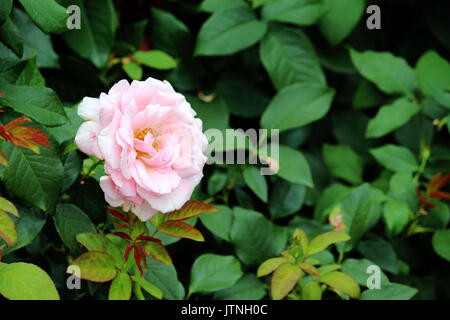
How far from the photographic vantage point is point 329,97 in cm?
114

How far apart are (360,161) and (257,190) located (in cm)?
41

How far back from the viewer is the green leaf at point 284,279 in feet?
2.39

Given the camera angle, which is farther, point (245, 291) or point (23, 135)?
point (245, 291)

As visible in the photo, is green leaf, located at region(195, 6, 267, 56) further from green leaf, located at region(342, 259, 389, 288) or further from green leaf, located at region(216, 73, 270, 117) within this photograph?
green leaf, located at region(342, 259, 389, 288)

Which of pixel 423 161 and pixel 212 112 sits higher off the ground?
pixel 212 112

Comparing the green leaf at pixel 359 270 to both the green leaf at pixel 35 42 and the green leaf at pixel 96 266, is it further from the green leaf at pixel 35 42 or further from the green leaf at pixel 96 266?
the green leaf at pixel 35 42

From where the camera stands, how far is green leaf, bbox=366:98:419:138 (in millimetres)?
1188

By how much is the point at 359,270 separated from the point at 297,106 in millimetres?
385

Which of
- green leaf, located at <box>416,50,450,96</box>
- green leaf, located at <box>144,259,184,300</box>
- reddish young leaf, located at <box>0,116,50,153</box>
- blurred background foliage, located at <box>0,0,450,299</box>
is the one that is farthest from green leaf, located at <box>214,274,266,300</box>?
green leaf, located at <box>416,50,450,96</box>

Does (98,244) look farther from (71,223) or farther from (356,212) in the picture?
(356,212)

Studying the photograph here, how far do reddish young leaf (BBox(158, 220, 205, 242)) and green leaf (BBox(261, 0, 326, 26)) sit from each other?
66 centimetres

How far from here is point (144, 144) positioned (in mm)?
640

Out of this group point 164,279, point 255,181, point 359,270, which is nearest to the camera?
point 164,279

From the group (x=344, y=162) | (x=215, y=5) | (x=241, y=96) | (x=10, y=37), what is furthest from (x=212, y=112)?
(x=10, y=37)
